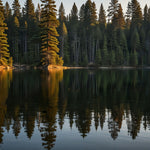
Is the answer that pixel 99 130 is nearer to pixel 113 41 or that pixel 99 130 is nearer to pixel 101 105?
pixel 101 105

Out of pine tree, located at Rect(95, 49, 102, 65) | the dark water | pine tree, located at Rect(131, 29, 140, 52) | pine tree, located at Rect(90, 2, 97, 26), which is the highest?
pine tree, located at Rect(90, 2, 97, 26)

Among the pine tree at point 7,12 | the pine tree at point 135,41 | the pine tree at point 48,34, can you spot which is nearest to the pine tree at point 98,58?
the pine tree at point 135,41

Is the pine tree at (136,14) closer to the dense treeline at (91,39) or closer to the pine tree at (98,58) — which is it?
the dense treeline at (91,39)

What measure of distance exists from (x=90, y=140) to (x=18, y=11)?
311ft

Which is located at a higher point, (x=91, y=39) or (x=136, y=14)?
(x=136, y=14)

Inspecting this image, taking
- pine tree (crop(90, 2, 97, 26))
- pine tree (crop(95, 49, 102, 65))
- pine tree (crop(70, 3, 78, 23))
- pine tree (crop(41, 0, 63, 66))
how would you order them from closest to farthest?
pine tree (crop(41, 0, 63, 66)), pine tree (crop(95, 49, 102, 65)), pine tree (crop(90, 2, 97, 26)), pine tree (crop(70, 3, 78, 23))

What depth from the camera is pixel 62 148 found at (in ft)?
19.9

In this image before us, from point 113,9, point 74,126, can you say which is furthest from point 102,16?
point 74,126

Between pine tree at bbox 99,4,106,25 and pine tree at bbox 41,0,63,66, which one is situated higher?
pine tree at bbox 99,4,106,25

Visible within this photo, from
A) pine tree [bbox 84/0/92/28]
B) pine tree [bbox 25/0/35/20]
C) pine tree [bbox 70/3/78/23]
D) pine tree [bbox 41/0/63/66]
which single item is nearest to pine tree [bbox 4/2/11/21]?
pine tree [bbox 25/0/35/20]

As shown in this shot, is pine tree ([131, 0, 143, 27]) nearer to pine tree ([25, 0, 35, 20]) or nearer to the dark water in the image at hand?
pine tree ([25, 0, 35, 20])

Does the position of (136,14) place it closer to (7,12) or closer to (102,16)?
(102,16)

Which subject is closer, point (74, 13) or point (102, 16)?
point (102, 16)

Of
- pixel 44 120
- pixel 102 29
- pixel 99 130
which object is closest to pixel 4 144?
pixel 44 120
